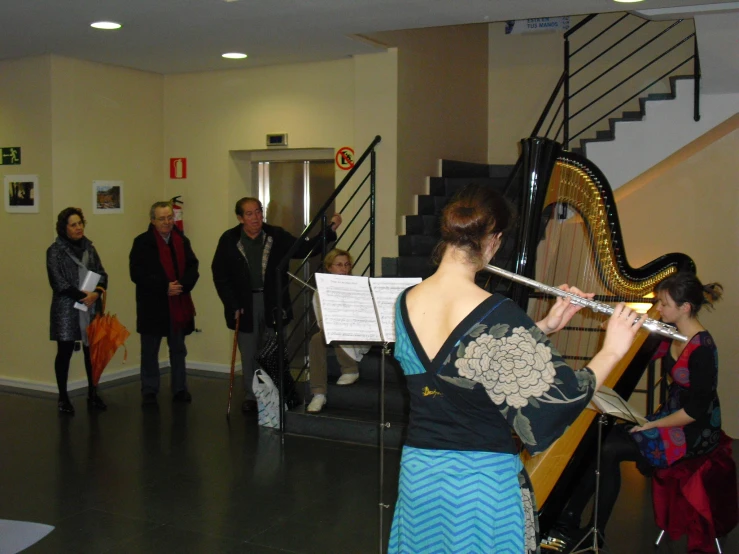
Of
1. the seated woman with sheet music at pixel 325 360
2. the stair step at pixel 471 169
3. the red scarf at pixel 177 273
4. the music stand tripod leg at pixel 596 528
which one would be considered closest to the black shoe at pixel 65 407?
the red scarf at pixel 177 273

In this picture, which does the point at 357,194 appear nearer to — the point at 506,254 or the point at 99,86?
the point at 506,254

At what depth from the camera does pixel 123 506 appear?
439cm

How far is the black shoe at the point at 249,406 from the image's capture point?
6.36 metres

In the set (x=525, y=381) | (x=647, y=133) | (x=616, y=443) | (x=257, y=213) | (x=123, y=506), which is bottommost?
(x=123, y=506)

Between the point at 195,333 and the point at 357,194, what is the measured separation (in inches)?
93.9

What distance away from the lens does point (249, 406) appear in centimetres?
637

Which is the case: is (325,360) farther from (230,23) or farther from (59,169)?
(59,169)

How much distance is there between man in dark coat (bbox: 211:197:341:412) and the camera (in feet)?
20.7

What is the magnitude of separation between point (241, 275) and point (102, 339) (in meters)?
1.22

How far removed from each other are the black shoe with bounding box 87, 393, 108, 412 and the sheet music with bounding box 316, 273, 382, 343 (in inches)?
147

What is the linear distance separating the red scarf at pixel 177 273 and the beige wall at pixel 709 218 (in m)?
3.46

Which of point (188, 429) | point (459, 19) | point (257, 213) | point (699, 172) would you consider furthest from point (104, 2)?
point (699, 172)

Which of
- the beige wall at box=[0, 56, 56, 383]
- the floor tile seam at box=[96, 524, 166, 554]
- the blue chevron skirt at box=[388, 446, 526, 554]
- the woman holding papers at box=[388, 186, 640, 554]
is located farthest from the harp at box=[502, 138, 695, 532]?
the beige wall at box=[0, 56, 56, 383]

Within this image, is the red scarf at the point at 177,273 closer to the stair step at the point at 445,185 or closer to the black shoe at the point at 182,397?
the black shoe at the point at 182,397
